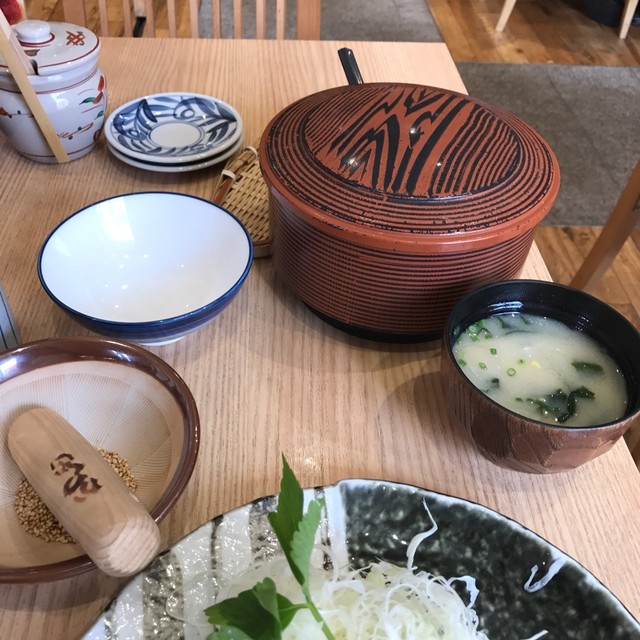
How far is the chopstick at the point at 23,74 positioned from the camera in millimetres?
837

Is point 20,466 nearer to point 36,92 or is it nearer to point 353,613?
point 353,613

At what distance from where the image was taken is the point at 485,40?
11.4 ft

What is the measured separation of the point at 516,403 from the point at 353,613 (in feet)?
0.90

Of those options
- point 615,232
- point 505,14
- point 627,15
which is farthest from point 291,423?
point 627,15

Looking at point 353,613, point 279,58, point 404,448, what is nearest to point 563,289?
point 404,448

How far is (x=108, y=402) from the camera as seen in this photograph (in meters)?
0.69

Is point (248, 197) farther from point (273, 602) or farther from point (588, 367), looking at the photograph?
point (273, 602)

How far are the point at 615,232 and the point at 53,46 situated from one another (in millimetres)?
1307

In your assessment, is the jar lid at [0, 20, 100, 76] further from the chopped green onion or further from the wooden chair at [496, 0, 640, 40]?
the wooden chair at [496, 0, 640, 40]

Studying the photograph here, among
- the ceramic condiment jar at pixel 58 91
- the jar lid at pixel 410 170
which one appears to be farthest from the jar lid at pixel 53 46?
the jar lid at pixel 410 170

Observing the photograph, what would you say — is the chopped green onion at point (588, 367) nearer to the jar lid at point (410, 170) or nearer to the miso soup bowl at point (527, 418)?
the miso soup bowl at point (527, 418)

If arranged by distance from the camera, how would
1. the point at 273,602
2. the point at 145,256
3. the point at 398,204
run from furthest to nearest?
the point at 145,256
the point at 398,204
the point at 273,602

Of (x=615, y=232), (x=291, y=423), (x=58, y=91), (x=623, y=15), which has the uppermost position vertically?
(x=58, y=91)

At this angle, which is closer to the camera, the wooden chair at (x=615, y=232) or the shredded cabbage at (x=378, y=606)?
the shredded cabbage at (x=378, y=606)
